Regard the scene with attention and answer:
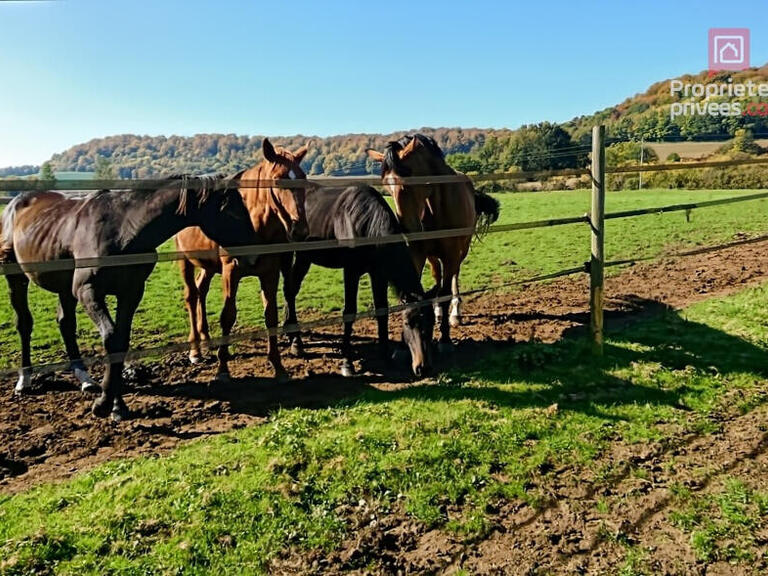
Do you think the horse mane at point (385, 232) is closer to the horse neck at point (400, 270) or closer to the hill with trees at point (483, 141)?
the horse neck at point (400, 270)

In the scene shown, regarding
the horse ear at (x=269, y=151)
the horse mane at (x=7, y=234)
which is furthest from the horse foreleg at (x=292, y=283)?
the horse mane at (x=7, y=234)

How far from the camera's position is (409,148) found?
552 centimetres

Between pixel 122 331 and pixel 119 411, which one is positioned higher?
pixel 122 331

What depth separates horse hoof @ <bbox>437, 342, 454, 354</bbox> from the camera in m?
5.60

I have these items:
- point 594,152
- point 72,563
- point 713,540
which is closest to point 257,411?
point 72,563

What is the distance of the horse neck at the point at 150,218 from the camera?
3838 millimetres

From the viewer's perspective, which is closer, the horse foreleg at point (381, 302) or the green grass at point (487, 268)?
the horse foreleg at point (381, 302)

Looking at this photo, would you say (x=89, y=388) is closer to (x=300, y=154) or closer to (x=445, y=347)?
(x=300, y=154)

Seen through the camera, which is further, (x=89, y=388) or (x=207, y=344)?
(x=89, y=388)

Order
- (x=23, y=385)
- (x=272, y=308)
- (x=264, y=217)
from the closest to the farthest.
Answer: (x=23, y=385)
(x=264, y=217)
(x=272, y=308)

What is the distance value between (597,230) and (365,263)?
2278 millimetres

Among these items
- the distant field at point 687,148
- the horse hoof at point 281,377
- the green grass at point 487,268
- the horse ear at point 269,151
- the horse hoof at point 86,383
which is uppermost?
the distant field at point 687,148

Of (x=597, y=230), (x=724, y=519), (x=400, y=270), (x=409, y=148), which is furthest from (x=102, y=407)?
(x=597, y=230)

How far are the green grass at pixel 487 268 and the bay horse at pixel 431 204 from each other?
2.13 m
